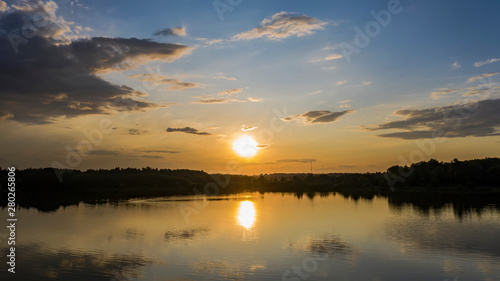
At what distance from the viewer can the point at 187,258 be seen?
2609 centimetres

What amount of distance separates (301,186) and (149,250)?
135 meters

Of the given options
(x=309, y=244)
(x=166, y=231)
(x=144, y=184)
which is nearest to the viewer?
(x=309, y=244)

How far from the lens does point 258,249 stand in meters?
29.3

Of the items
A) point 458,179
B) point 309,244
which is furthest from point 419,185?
point 309,244

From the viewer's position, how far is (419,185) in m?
122

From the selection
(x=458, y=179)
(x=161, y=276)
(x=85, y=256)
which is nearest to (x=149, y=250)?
(x=85, y=256)

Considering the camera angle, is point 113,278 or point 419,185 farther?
point 419,185

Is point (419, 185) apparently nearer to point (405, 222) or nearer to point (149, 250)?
point (405, 222)

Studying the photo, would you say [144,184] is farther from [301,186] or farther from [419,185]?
[419,185]

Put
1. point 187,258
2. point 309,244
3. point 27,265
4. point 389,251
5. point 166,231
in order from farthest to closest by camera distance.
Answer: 1. point 166,231
2. point 309,244
3. point 389,251
4. point 187,258
5. point 27,265

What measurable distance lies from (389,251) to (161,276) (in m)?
17.5

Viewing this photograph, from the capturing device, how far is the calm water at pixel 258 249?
22094mm

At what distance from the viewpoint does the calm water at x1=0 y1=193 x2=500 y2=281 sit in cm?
2209

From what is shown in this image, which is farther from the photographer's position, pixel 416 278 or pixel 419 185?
pixel 419 185
